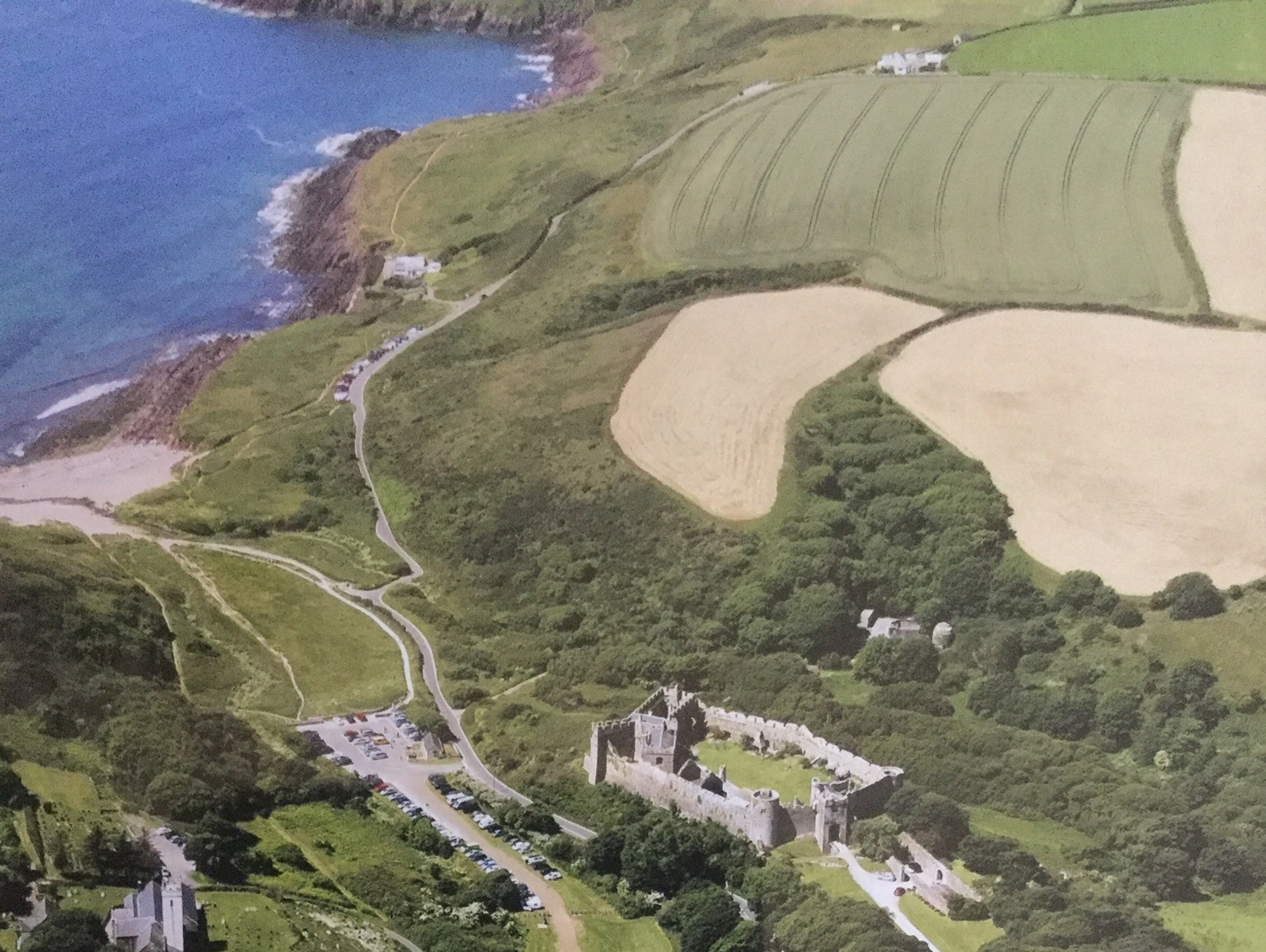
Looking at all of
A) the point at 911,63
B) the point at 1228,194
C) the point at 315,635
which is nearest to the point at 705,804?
the point at 315,635

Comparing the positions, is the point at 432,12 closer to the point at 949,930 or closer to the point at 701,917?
the point at 701,917

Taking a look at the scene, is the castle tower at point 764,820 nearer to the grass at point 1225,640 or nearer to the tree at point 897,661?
the tree at point 897,661

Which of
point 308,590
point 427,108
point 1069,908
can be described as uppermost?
point 427,108

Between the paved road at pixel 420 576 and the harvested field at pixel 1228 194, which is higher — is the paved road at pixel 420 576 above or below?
below

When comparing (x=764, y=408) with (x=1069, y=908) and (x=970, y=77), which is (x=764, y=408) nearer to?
(x=1069, y=908)

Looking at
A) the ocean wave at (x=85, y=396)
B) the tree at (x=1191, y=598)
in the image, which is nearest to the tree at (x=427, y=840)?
the tree at (x=1191, y=598)

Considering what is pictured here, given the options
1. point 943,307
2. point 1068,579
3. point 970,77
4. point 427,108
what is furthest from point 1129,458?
point 427,108
